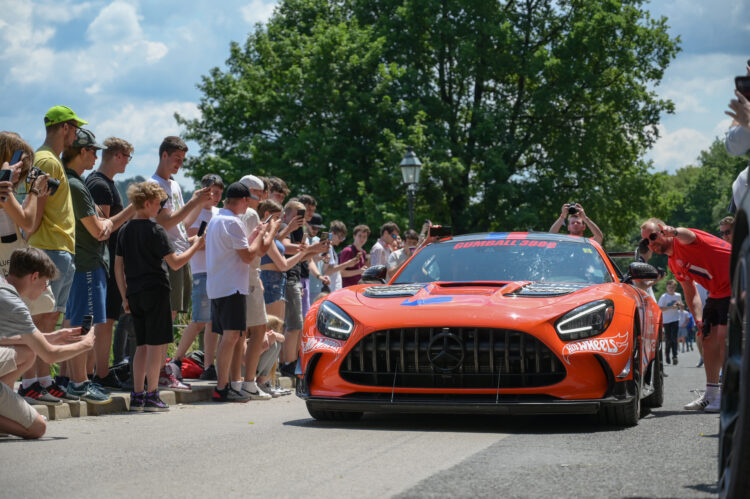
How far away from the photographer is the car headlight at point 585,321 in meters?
6.97

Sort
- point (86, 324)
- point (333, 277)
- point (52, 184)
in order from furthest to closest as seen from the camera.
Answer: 1. point (333, 277)
2. point (52, 184)
3. point (86, 324)

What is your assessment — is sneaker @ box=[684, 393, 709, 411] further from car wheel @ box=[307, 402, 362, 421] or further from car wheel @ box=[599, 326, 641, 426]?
car wheel @ box=[307, 402, 362, 421]

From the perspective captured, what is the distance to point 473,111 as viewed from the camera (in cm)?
3488

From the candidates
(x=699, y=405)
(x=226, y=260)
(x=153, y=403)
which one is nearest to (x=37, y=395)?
(x=153, y=403)

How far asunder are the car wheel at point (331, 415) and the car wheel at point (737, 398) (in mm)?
4417

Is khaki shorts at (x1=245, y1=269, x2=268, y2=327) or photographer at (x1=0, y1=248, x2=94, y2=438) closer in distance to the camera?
photographer at (x1=0, y1=248, x2=94, y2=438)

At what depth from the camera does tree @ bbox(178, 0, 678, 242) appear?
34.2 meters

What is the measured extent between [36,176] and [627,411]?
15.4ft

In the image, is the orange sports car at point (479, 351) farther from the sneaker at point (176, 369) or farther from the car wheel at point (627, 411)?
the sneaker at point (176, 369)

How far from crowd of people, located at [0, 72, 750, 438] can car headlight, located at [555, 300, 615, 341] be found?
1346 mm

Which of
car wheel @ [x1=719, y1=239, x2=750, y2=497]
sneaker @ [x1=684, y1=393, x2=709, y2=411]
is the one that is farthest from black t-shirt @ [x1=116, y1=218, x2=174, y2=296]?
car wheel @ [x1=719, y1=239, x2=750, y2=497]

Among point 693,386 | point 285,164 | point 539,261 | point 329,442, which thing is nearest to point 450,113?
point 285,164

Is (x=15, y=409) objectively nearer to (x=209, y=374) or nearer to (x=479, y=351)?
(x=479, y=351)

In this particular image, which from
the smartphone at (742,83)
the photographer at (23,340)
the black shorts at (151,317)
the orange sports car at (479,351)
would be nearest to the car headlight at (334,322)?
the orange sports car at (479,351)
